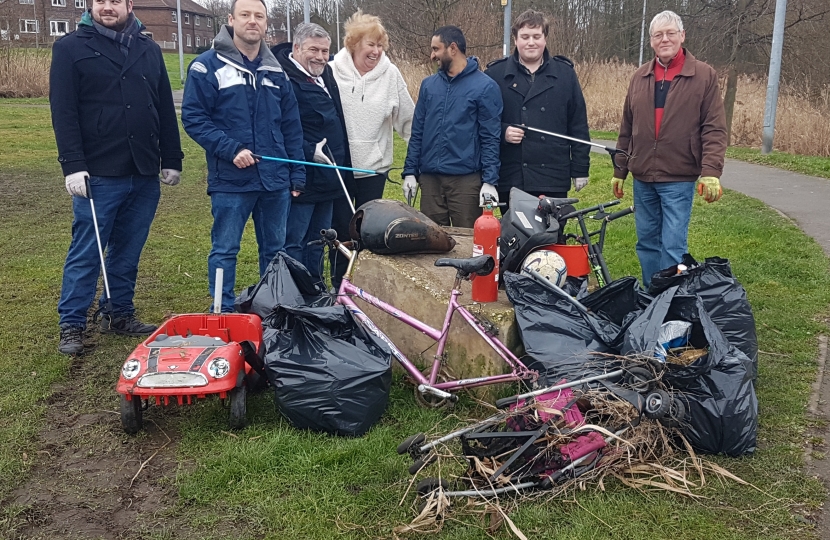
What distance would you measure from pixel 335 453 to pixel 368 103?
111 inches

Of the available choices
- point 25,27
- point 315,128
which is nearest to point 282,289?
point 315,128

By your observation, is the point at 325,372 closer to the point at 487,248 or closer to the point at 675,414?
the point at 487,248

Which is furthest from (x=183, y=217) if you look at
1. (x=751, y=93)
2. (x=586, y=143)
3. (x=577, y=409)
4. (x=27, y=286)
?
(x=751, y=93)

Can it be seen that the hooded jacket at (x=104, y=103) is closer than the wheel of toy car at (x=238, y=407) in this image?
No

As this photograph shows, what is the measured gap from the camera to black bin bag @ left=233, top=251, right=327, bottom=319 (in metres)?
4.45

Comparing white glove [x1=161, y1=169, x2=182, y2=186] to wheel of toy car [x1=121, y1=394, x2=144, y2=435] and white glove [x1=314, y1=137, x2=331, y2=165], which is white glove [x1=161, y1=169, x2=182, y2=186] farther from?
wheel of toy car [x1=121, y1=394, x2=144, y2=435]

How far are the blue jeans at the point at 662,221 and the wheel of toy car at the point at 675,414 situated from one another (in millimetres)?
1812

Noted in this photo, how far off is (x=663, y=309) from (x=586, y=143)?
1.72 metres

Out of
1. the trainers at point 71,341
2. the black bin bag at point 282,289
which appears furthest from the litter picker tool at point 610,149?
the trainers at point 71,341

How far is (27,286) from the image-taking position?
619 cm

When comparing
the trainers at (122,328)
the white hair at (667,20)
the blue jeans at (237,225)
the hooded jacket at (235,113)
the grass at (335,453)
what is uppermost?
the white hair at (667,20)

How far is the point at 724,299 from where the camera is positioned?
13.4 feet

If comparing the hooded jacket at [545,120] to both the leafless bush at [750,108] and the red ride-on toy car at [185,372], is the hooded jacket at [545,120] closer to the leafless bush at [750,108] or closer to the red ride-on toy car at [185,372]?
the red ride-on toy car at [185,372]

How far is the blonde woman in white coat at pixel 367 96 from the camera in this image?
5344 mm
